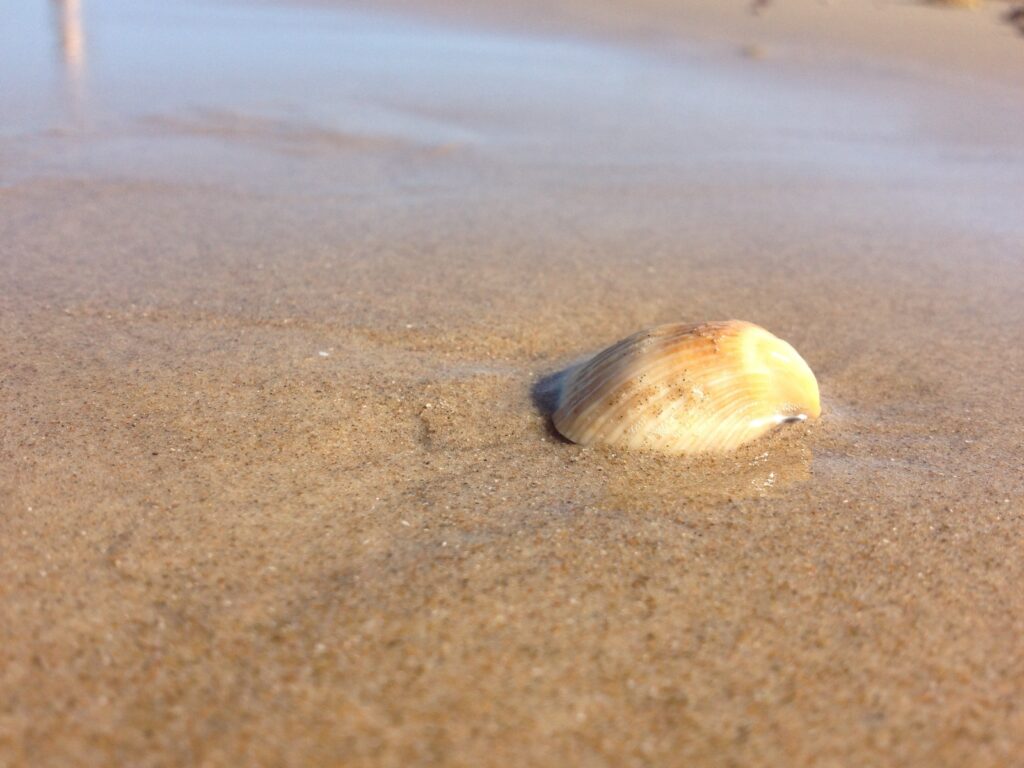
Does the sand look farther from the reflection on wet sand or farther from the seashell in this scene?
the reflection on wet sand

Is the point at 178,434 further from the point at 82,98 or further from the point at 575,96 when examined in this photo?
the point at 575,96

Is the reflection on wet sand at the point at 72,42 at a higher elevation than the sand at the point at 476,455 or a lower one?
higher

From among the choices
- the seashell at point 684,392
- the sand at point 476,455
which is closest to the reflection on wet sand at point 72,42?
the sand at point 476,455

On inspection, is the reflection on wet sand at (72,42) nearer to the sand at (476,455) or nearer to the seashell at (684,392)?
the sand at (476,455)

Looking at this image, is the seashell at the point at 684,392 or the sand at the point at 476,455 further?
the seashell at the point at 684,392

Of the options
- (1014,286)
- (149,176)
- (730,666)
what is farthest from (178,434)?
(1014,286)

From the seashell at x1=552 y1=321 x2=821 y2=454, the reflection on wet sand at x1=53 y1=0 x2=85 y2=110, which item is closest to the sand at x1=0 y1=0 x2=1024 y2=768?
the seashell at x1=552 y1=321 x2=821 y2=454
